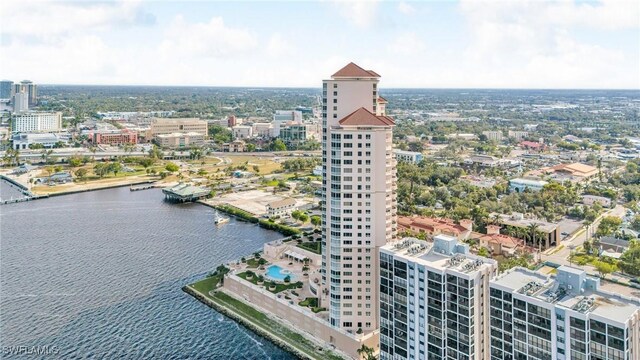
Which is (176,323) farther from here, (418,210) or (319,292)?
(418,210)

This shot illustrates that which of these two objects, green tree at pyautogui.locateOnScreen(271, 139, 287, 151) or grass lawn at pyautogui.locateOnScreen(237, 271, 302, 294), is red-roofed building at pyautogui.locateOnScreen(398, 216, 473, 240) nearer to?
grass lawn at pyautogui.locateOnScreen(237, 271, 302, 294)

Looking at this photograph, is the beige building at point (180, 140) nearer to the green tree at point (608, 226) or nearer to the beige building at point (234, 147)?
the beige building at point (234, 147)

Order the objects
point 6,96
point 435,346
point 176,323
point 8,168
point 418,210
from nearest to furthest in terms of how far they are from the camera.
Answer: point 435,346 → point 176,323 → point 418,210 → point 8,168 → point 6,96

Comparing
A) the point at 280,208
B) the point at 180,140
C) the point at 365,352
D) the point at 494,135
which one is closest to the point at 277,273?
the point at 365,352

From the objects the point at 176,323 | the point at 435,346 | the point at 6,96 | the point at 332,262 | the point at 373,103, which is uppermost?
the point at 6,96

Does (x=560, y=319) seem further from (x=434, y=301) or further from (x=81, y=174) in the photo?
(x=81, y=174)

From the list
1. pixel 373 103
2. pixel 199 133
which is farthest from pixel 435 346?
pixel 199 133
